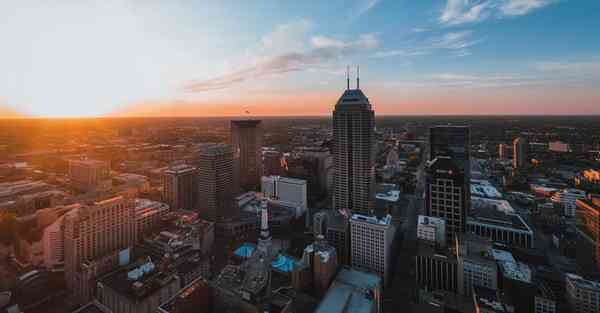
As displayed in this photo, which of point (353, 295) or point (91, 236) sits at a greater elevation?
point (91, 236)

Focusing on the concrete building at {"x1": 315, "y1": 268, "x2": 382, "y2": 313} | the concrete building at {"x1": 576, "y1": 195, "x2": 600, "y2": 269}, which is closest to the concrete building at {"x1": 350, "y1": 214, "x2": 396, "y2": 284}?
the concrete building at {"x1": 315, "y1": 268, "x2": 382, "y2": 313}

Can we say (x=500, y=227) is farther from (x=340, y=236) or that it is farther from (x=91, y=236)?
(x=91, y=236)

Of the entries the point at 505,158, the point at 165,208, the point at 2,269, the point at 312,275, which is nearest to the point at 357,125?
the point at 312,275

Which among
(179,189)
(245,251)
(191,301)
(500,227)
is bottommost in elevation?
(245,251)

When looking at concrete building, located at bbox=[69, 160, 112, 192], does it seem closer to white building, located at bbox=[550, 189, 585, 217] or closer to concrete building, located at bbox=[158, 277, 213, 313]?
concrete building, located at bbox=[158, 277, 213, 313]

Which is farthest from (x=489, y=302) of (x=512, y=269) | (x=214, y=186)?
(x=214, y=186)

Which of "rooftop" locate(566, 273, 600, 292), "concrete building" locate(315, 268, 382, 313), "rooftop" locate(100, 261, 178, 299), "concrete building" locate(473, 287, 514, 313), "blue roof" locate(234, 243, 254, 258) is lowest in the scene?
"blue roof" locate(234, 243, 254, 258)

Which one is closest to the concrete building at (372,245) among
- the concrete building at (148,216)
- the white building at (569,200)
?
the concrete building at (148,216)
